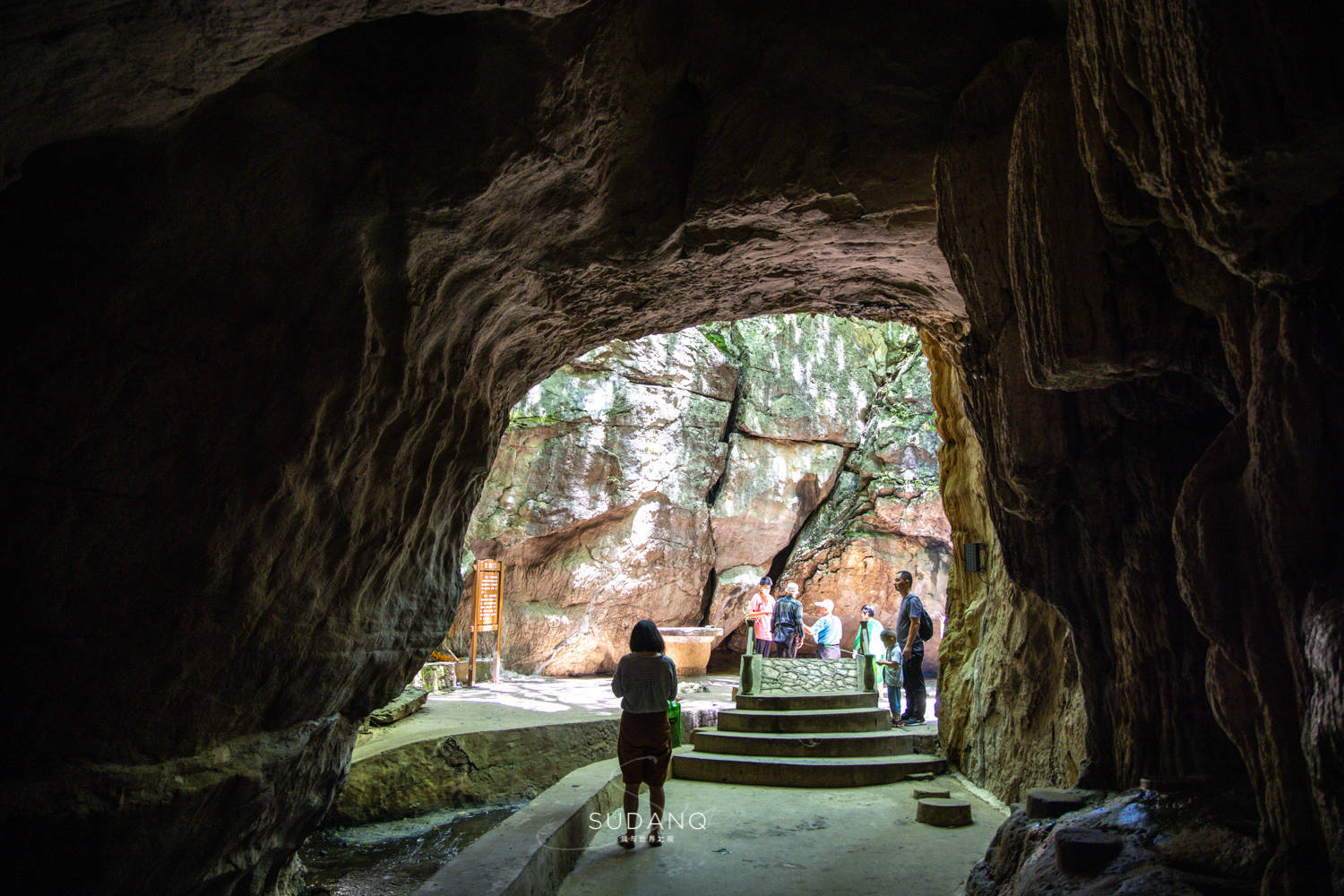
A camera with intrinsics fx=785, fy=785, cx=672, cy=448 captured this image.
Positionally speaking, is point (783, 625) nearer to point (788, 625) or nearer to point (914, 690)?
point (788, 625)

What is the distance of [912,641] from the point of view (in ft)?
32.0

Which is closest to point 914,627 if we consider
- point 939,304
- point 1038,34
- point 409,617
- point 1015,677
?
point 1015,677

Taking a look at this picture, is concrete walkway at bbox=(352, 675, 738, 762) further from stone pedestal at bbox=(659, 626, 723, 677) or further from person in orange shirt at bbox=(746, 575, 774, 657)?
person in orange shirt at bbox=(746, 575, 774, 657)

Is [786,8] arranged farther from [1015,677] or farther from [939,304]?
[1015,677]

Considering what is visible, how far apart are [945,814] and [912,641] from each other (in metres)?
3.34

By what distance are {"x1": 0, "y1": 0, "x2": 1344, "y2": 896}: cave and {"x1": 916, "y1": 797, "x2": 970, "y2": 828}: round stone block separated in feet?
8.32

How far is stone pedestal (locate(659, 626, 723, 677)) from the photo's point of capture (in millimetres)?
16312

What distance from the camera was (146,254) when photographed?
3033mm

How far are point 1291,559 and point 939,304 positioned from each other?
405 centimetres

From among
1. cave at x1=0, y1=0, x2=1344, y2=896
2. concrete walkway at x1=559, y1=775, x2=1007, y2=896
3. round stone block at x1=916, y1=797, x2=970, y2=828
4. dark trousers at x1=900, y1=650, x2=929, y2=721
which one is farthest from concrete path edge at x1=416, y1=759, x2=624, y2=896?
dark trousers at x1=900, y1=650, x2=929, y2=721

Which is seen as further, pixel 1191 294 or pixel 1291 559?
pixel 1191 294

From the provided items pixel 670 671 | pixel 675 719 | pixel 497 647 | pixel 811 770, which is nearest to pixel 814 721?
pixel 811 770

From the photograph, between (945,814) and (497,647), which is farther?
(497,647)

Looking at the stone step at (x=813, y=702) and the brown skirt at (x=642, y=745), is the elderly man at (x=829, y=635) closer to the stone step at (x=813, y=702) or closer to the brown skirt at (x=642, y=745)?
the stone step at (x=813, y=702)
